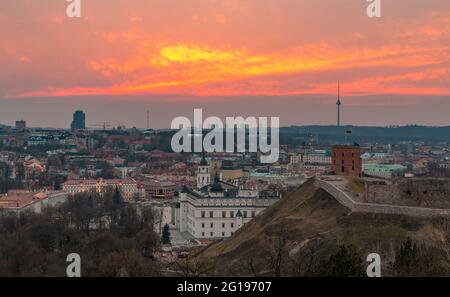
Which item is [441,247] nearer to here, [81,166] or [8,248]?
[8,248]

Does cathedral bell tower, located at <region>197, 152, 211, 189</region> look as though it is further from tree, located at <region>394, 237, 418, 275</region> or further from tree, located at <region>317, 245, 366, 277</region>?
tree, located at <region>317, 245, 366, 277</region>

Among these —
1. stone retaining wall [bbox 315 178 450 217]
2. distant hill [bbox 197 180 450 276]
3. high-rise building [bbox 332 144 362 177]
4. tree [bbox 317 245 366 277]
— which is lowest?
distant hill [bbox 197 180 450 276]

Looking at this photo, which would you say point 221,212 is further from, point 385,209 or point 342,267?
point 342,267

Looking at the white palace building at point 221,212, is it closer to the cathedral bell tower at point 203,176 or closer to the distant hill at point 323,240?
the cathedral bell tower at point 203,176

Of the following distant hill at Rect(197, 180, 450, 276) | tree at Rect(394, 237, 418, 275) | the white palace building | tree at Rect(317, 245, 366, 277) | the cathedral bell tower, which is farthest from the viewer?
the cathedral bell tower

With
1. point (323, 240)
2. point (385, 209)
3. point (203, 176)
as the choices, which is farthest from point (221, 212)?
point (323, 240)

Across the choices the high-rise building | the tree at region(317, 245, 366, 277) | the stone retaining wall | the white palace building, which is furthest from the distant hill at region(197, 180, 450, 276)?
the white palace building
